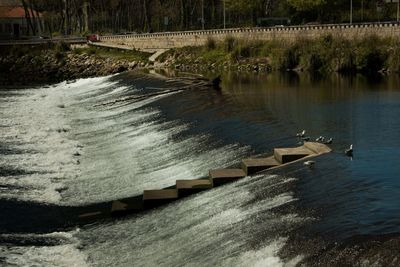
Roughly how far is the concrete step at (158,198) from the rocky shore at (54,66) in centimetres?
6158

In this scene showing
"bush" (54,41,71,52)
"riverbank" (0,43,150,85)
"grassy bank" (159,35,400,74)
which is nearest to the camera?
"grassy bank" (159,35,400,74)

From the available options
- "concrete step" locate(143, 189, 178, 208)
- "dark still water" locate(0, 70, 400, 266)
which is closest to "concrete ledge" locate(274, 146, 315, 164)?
"dark still water" locate(0, 70, 400, 266)

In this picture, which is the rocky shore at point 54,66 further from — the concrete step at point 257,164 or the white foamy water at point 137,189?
the concrete step at point 257,164

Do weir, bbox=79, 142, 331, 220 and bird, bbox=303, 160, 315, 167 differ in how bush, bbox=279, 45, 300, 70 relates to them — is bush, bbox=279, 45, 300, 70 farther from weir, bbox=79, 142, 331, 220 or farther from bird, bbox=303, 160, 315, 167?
bird, bbox=303, 160, 315, 167

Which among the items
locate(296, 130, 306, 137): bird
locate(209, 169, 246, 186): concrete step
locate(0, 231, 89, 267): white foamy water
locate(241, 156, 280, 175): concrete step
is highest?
locate(296, 130, 306, 137): bird

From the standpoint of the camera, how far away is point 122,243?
17.3m

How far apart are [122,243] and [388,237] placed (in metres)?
7.29

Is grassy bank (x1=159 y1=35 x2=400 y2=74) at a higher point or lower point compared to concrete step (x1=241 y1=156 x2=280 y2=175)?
higher

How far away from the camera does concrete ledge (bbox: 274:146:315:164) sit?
829 inches

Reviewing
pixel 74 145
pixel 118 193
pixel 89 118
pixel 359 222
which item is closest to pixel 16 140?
pixel 74 145

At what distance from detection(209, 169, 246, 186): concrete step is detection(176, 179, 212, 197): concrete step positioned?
257 millimetres

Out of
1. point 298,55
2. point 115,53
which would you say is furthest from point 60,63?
point 298,55

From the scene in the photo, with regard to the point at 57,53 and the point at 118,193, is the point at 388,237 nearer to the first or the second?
the point at 118,193

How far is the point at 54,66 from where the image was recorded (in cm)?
9362
